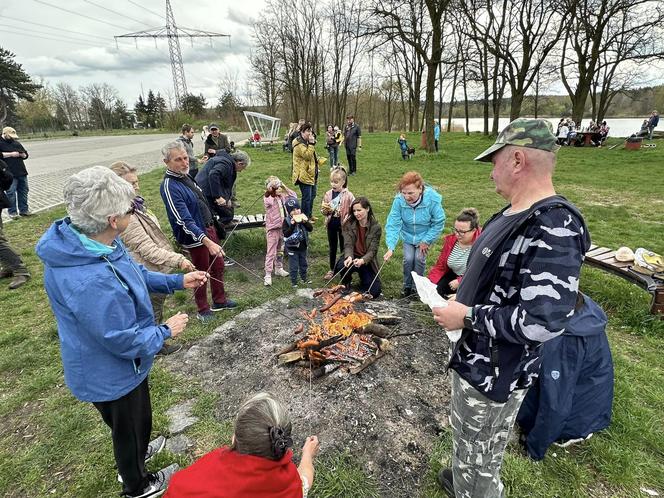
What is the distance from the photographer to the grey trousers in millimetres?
5562

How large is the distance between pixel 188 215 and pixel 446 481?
135 inches

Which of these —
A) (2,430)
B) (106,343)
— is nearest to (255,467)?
(106,343)

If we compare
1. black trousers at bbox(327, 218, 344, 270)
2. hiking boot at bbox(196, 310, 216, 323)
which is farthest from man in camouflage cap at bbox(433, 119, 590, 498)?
black trousers at bbox(327, 218, 344, 270)

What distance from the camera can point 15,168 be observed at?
818 cm

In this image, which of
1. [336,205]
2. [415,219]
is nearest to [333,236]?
[336,205]

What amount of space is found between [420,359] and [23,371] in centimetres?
408

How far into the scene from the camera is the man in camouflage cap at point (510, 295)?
1.40 meters

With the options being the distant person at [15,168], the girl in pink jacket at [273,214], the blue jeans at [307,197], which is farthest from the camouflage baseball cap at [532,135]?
the distant person at [15,168]

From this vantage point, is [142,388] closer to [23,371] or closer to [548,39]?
[23,371]

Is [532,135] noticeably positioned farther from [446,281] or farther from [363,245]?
[363,245]

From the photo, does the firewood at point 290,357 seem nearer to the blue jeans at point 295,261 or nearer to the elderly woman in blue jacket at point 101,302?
the elderly woman in blue jacket at point 101,302

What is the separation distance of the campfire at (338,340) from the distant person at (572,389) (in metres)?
1.39

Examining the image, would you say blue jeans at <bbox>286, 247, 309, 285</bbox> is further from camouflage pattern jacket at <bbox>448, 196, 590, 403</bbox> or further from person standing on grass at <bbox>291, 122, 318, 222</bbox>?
camouflage pattern jacket at <bbox>448, 196, 590, 403</bbox>

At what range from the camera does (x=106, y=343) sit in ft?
5.77
